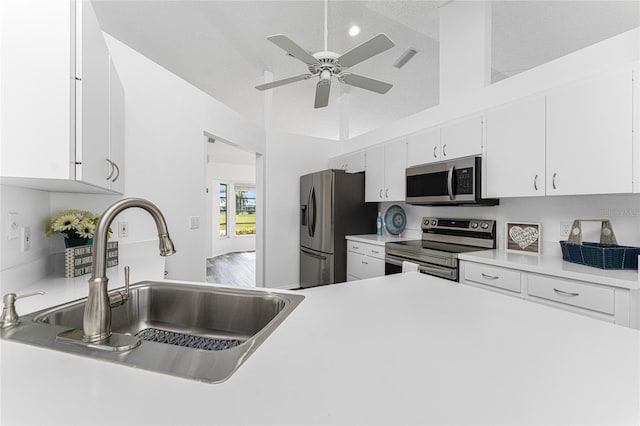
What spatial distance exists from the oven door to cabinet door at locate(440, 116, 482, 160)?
993mm

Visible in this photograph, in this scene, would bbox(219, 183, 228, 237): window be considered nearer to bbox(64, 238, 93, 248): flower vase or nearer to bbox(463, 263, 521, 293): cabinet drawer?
bbox(64, 238, 93, 248): flower vase

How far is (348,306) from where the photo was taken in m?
0.95

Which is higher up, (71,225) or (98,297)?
(71,225)

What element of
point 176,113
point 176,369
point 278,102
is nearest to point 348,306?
point 176,369

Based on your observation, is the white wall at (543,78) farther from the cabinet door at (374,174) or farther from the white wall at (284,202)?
the white wall at (284,202)

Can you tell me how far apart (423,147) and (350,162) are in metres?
1.35

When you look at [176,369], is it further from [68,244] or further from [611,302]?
[611,302]

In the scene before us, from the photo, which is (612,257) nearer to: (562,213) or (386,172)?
(562,213)

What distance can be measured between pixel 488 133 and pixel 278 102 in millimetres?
3700

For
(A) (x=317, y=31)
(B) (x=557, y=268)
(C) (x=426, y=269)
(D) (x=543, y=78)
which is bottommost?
(C) (x=426, y=269)

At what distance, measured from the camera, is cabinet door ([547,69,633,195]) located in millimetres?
1675

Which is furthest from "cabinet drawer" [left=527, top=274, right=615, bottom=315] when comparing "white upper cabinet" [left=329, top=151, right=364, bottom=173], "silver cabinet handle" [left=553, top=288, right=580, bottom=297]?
"white upper cabinet" [left=329, top=151, right=364, bottom=173]

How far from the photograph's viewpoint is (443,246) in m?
2.81

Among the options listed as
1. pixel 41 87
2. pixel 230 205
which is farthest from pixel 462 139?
pixel 230 205
